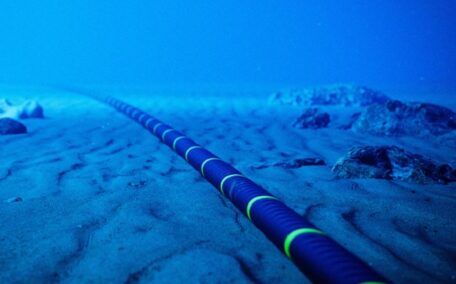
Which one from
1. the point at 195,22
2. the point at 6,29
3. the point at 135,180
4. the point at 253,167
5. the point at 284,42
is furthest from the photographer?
the point at 284,42

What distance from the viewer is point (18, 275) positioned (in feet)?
6.72

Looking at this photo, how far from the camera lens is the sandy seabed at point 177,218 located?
2.16 metres

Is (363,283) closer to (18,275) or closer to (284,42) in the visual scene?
(18,275)

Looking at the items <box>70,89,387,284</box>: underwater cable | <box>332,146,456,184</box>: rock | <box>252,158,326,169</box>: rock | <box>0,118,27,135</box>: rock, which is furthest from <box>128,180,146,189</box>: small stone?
<box>0,118,27,135</box>: rock

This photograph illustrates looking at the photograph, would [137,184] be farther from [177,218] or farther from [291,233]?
[291,233]

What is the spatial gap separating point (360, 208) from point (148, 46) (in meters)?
92.7

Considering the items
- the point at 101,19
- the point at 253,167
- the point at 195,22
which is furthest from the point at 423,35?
the point at 253,167

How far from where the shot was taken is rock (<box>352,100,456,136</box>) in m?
6.57

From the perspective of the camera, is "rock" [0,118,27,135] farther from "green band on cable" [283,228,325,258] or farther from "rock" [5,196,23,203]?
"green band on cable" [283,228,325,258]

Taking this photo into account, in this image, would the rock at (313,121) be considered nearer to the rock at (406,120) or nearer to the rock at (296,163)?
the rock at (406,120)

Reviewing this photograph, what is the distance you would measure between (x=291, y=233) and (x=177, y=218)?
1.08 meters

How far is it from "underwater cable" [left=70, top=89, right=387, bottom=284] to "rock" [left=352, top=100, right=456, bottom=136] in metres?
4.48

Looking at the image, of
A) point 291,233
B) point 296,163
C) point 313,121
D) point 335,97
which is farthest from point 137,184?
point 335,97

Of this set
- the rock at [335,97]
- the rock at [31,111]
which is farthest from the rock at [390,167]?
the rock at [335,97]
